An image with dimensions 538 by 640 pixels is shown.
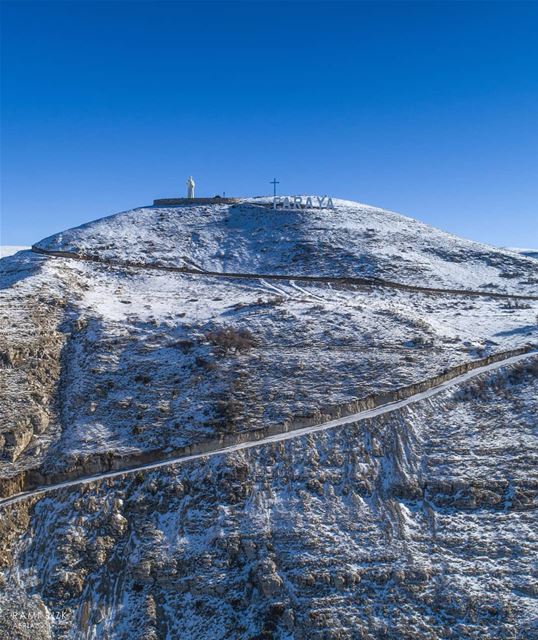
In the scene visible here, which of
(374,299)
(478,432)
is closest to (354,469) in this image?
(478,432)

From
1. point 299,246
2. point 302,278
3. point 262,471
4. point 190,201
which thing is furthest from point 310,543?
point 190,201

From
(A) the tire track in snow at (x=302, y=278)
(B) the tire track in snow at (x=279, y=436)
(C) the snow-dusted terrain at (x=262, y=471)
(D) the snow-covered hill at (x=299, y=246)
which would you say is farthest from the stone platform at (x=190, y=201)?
(B) the tire track in snow at (x=279, y=436)

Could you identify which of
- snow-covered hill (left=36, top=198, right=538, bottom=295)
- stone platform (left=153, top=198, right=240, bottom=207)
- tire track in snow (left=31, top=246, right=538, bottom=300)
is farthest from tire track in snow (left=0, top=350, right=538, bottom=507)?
stone platform (left=153, top=198, right=240, bottom=207)

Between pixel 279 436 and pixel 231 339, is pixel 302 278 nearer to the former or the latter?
pixel 231 339

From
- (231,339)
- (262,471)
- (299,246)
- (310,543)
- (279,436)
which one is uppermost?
(299,246)

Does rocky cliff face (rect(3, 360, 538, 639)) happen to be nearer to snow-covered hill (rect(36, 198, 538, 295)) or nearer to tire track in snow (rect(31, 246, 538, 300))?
tire track in snow (rect(31, 246, 538, 300))

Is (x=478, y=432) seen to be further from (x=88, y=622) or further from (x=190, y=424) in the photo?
(x=88, y=622)

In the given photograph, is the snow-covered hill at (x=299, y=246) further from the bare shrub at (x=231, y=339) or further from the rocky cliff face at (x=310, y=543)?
the rocky cliff face at (x=310, y=543)
